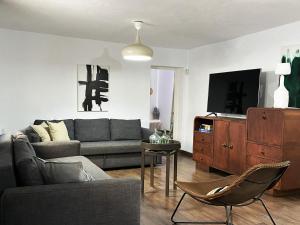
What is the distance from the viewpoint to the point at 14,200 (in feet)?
6.44

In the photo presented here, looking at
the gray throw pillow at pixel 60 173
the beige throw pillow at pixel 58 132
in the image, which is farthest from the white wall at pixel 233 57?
the gray throw pillow at pixel 60 173

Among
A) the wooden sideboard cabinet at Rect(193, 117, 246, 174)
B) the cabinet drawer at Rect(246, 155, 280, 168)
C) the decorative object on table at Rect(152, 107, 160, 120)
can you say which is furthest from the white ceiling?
the decorative object on table at Rect(152, 107, 160, 120)

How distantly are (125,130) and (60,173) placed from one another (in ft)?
11.8

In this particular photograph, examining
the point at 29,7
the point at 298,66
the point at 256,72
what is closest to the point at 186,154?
the point at 256,72

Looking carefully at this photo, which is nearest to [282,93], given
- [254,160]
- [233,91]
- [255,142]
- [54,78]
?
[255,142]

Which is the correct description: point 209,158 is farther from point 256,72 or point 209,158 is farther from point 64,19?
point 64,19

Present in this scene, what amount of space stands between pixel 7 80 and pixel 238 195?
14.5 feet

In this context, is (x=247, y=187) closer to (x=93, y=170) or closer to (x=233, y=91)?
(x=93, y=170)

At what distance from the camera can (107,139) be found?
18.7ft

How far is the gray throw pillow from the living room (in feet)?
0.19

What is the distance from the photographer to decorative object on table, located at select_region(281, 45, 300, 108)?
4129 millimetres

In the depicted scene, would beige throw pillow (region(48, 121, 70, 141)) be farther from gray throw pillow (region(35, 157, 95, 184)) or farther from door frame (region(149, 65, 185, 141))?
door frame (region(149, 65, 185, 141))

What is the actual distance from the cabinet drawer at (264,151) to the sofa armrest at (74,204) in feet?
7.46

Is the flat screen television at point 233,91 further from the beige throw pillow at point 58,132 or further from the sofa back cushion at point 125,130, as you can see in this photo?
the beige throw pillow at point 58,132
